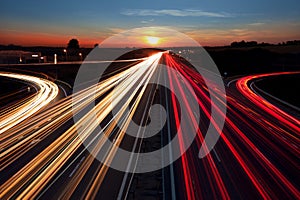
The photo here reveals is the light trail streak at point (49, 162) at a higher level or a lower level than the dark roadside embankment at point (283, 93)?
lower

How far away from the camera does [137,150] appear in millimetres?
21031

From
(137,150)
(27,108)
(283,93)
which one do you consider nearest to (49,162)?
(137,150)

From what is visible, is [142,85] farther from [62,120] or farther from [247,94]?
[62,120]

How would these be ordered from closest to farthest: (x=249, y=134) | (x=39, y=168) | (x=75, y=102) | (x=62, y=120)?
1. (x=39, y=168)
2. (x=249, y=134)
3. (x=62, y=120)
4. (x=75, y=102)

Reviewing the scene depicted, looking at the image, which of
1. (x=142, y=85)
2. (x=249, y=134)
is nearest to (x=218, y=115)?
(x=249, y=134)

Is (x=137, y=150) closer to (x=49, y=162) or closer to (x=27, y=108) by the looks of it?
(x=49, y=162)

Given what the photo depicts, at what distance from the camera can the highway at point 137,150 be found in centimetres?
1535

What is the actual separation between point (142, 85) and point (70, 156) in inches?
1247

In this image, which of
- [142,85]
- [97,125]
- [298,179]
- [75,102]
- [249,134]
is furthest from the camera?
[142,85]

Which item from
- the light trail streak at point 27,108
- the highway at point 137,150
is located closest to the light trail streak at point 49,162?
the highway at point 137,150

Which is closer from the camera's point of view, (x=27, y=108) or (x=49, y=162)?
(x=49, y=162)

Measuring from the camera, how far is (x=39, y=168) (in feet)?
58.5

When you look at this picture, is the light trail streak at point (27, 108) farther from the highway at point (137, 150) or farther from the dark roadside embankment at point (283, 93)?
the dark roadside embankment at point (283, 93)

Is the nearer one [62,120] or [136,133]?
[136,133]
